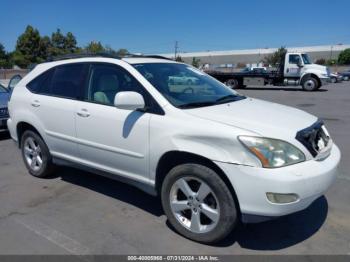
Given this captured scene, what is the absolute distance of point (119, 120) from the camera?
3723 millimetres

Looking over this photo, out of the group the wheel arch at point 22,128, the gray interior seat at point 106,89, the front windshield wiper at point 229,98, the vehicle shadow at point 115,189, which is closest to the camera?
the front windshield wiper at point 229,98

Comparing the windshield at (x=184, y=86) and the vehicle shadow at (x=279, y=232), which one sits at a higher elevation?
the windshield at (x=184, y=86)

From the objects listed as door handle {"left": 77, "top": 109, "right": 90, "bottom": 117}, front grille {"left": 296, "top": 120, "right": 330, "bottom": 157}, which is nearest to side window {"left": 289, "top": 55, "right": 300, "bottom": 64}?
front grille {"left": 296, "top": 120, "right": 330, "bottom": 157}

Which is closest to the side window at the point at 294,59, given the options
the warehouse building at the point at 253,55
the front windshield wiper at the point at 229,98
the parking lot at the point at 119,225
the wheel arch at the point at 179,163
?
the parking lot at the point at 119,225

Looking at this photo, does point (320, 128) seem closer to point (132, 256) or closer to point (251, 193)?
point (251, 193)

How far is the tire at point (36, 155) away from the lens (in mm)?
4910

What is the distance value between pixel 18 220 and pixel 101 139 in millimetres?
1274

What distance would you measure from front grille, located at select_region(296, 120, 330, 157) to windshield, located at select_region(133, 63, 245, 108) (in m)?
1.00

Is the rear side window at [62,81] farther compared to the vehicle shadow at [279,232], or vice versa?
the rear side window at [62,81]

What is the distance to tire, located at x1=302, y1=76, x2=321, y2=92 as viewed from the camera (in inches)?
894

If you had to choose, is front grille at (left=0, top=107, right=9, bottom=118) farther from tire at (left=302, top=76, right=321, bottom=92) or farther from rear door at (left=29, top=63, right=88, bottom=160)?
tire at (left=302, top=76, right=321, bottom=92)

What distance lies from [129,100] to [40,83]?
7.09 ft

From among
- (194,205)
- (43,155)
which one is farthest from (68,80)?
(194,205)

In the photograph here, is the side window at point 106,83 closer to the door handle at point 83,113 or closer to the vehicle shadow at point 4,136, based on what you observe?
the door handle at point 83,113
